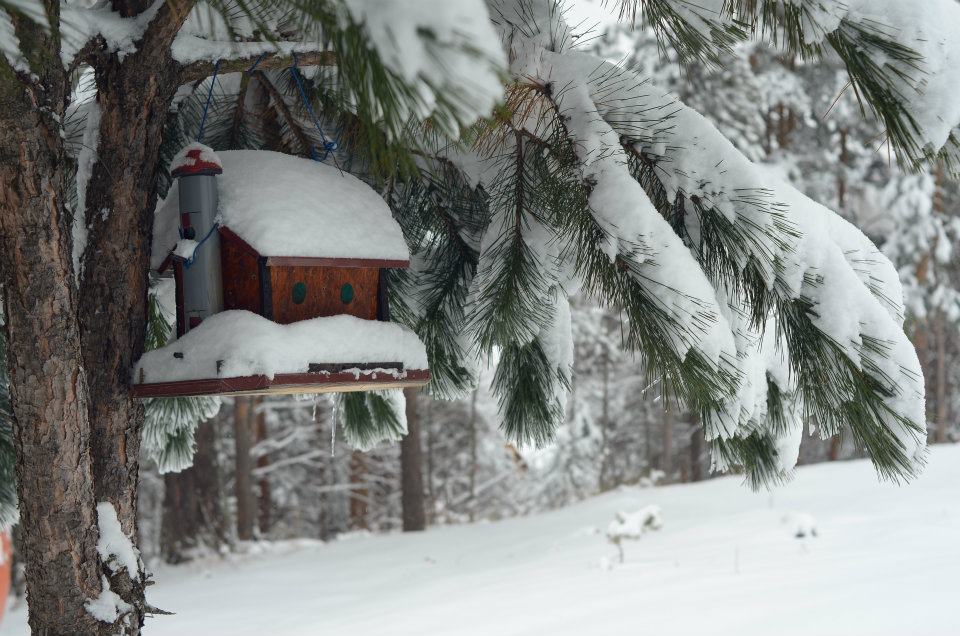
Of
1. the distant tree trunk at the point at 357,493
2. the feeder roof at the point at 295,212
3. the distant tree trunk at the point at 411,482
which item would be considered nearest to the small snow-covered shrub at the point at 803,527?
the distant tree trunk at the point at 411,482

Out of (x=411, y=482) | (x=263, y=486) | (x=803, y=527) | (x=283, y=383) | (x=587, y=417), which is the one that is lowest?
(x=263, y=486)

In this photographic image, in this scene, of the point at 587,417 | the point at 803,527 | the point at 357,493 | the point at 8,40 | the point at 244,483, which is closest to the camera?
the point at 8,40

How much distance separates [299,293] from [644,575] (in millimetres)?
5052

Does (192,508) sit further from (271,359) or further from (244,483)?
(271,359)

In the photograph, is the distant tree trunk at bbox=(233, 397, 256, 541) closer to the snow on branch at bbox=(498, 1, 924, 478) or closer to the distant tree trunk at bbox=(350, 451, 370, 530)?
the distant tree trunk at bbox=(350, 451, 370, 530)

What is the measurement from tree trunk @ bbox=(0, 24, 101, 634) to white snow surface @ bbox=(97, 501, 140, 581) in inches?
2.2

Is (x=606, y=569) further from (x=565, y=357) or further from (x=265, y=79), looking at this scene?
(x=265, y=79)

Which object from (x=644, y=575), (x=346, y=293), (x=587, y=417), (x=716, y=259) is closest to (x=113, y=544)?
(x=346, y=293)

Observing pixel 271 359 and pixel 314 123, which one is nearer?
pixel 271 359

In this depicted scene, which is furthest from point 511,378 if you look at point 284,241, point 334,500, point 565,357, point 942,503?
point 334,500

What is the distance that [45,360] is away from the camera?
1774 mm

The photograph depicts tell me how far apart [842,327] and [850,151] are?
13.5 metres

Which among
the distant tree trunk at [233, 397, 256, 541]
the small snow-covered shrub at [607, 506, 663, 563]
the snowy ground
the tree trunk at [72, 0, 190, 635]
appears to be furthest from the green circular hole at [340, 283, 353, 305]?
the distant tree trunk at [233, 397, 256, 541]

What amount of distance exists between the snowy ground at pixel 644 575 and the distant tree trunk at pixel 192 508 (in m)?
0.45
